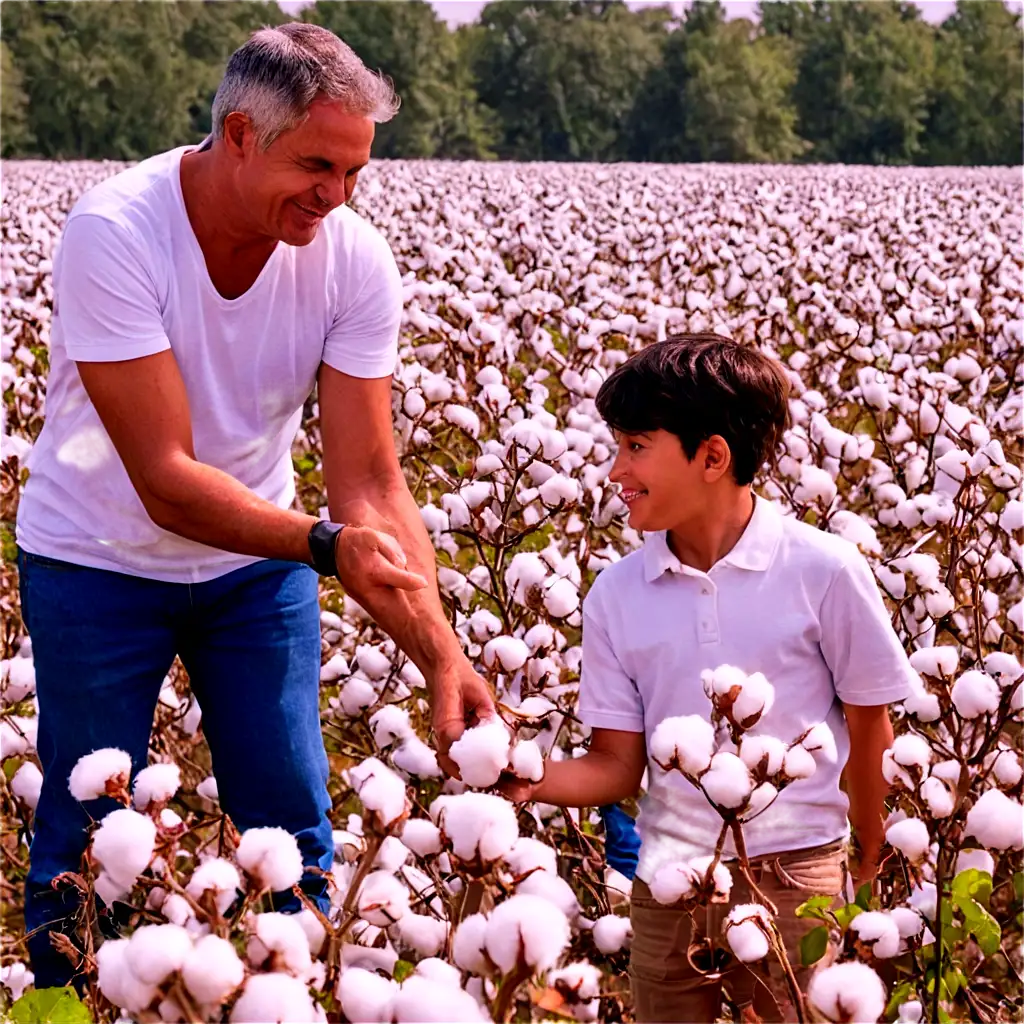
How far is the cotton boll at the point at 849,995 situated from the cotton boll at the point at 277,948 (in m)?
0.38

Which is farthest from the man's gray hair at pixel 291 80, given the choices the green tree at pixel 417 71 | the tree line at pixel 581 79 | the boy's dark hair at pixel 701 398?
the tree line at pixel 581 79

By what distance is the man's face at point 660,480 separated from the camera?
205 centimetres

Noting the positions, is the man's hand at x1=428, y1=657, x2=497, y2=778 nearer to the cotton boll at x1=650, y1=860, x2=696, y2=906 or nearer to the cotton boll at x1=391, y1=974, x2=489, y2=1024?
the cotton boll at x1=650, y1=860, x2=696, y2=906

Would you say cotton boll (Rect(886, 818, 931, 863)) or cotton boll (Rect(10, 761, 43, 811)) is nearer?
cotton boll (Rect(886, 818, 931, 863))

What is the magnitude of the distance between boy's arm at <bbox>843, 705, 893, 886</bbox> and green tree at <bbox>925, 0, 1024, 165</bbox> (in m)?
57.9

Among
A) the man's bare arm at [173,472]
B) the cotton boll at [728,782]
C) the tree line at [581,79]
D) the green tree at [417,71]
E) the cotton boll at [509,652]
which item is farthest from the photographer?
the tree line at [581,79]

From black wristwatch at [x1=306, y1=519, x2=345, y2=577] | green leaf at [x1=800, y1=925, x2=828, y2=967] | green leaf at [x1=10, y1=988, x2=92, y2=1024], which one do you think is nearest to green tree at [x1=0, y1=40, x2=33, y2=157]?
black wristwatch at [x1=306, y1=519, x2=345, y2=577]

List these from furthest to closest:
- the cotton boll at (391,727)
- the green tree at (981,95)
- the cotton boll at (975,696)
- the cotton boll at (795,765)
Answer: the green tree at (981,95)
the cotton boll at (391,727)
the cotton boll at (975,696)
the cotton boll at (795,765)

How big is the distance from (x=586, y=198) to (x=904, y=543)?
46.5ft

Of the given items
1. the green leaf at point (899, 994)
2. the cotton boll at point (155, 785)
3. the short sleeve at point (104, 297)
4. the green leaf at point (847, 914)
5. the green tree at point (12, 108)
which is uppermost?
the green tree at point (12, 108)

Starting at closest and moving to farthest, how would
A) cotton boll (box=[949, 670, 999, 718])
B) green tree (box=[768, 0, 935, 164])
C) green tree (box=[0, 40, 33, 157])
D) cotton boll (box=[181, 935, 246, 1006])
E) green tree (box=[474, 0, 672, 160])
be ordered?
1. cotton boll (box=[181, 935, 246, 1006])
2. cotton boll (box=[949, 670, 999, 718])
3. green tree (box=[0, 40, 33, 157])
4. green tree (box=[474, 0, 672, 160])
5. green tree (box=[768, 0, 935, 164])

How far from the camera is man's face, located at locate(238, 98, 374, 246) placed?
2035mm

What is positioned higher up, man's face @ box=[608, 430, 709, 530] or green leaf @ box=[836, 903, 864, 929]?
man's face @ box=[608, 430, 709, 530]

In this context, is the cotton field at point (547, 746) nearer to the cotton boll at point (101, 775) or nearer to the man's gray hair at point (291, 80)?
the cotton boll at point (101, 775)
